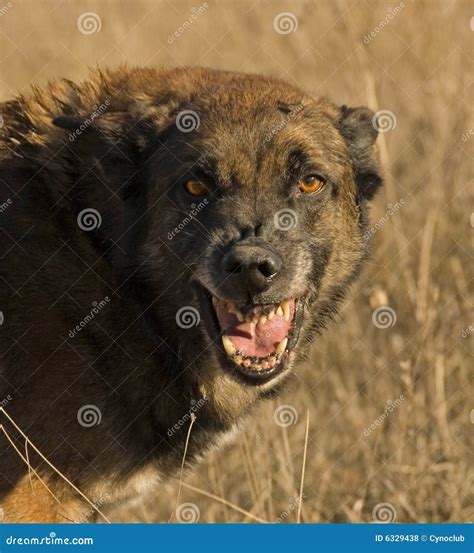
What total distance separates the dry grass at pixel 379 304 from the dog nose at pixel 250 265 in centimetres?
117

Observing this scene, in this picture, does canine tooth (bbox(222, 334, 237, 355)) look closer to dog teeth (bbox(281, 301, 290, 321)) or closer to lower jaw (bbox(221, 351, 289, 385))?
lower jaw (bbox(221, 351, 289, 385))

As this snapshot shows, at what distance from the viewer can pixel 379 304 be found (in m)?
6.38

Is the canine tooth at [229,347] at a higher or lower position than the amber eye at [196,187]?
lower

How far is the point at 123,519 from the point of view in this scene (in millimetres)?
6316

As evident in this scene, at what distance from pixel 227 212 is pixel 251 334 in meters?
0.56

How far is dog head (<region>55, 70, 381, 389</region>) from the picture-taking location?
171 inches

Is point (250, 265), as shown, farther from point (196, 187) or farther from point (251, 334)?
point (196, 187)

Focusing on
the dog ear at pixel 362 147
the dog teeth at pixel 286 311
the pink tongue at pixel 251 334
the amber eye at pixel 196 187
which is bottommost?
the pink tongue at pixel 251 334

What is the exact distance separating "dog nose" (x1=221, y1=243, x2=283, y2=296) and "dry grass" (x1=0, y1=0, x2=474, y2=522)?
3.83 feet

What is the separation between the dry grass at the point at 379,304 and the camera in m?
6.08

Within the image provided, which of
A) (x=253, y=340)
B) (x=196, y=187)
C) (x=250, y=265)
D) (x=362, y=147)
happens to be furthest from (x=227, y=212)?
(x=362, y=147)

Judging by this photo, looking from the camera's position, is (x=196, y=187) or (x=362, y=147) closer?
(x=196, y=187)

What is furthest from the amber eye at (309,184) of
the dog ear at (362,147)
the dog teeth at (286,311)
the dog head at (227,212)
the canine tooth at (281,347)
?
the canine tooth at (281,347)

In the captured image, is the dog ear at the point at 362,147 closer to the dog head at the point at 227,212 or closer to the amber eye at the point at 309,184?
the dog head at the point at 227,212
